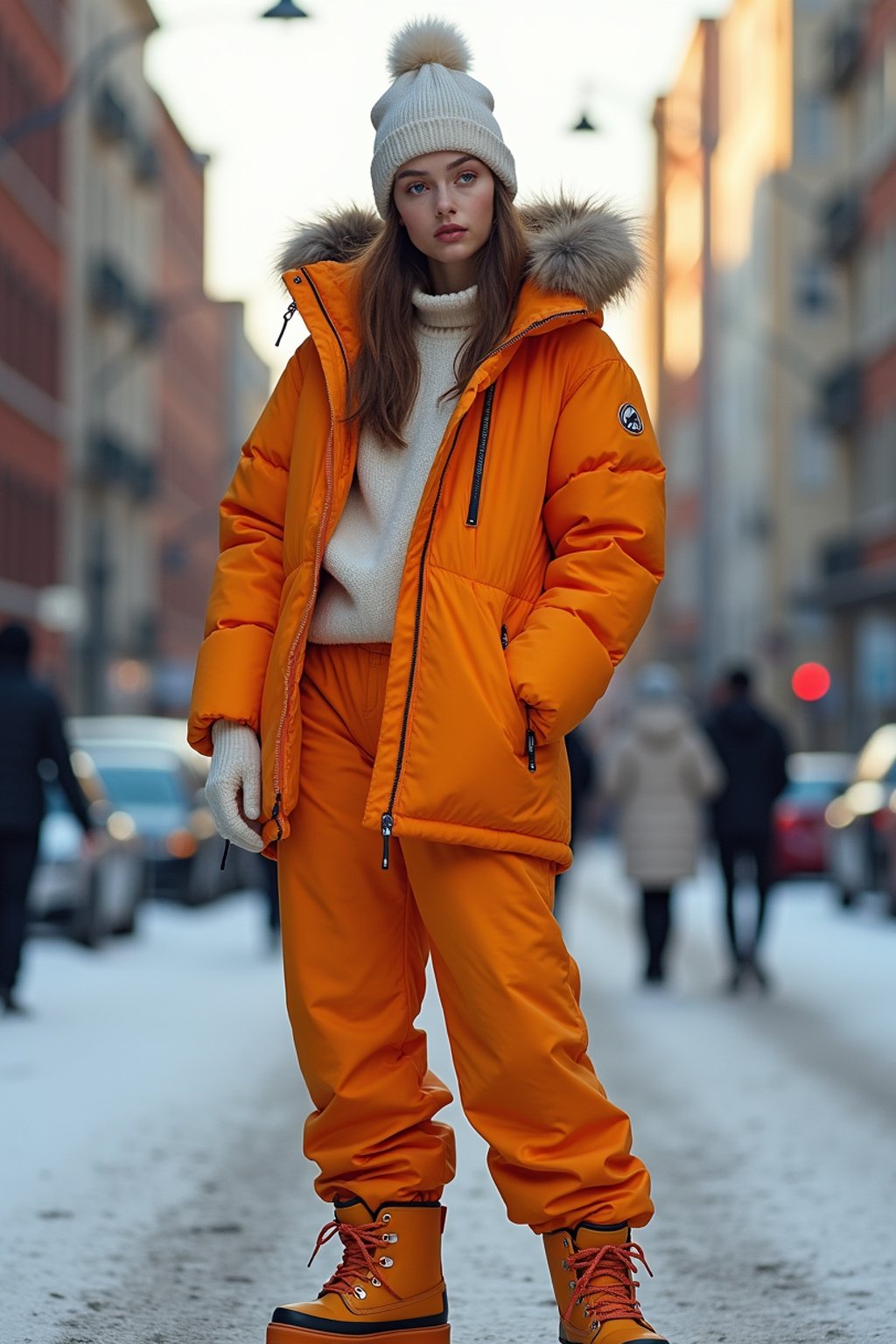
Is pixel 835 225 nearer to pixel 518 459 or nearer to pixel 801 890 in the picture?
pixel 801 890

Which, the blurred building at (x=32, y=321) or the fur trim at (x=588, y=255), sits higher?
the blurred building at (x=32, y=321)

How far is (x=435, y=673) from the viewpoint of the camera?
4273 millimetres

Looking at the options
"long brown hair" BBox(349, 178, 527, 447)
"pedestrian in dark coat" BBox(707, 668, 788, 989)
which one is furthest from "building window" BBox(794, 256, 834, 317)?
"long brown hair" BBox(349, 178, 527, 447)

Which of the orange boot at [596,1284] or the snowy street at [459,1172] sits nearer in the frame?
the orange boot at [596,1284]

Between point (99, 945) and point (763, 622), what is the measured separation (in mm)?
47022

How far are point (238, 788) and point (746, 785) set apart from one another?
10.8 meters

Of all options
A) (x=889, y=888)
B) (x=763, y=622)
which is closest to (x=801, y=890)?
(x=889, y=888)

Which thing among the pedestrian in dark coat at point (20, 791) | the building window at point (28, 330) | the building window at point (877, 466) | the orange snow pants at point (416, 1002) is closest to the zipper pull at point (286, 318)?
the orange snow pants at point (416, 1002)

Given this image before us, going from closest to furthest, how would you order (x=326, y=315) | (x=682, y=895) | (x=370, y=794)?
(x=370, y=794), (x=326, y=315), (x=682, y=895)

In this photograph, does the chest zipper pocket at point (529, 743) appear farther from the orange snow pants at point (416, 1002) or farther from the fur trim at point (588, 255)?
the fur trim at point (588, 255)

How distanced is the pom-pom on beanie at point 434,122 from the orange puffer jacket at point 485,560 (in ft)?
0.54

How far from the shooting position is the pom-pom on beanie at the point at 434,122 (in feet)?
14.9

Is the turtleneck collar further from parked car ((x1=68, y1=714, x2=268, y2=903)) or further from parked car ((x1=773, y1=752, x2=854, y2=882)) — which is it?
parked car ((x1=773, y1=752, x2=854, y2=882))

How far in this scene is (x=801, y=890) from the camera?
2998 cm
